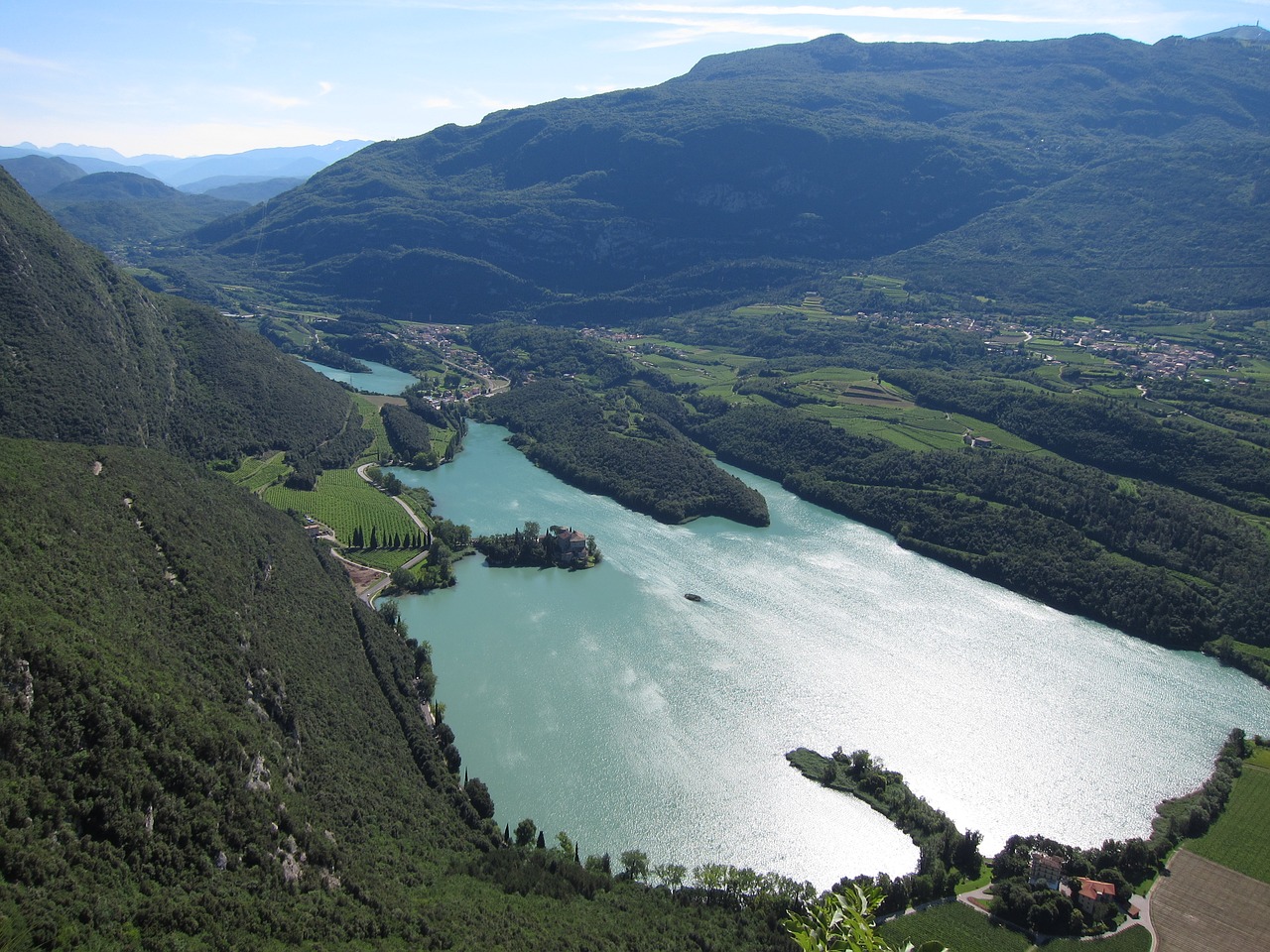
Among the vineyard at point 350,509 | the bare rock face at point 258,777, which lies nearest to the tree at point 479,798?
the bare rock face at point 258,777

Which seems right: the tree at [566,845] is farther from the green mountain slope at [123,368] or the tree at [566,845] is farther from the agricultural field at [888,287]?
the agricultural field at [888,287]

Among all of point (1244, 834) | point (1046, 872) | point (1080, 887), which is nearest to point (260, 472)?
point (1046, 872)

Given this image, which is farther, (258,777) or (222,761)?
(258,777)

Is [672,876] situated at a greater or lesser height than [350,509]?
lesser

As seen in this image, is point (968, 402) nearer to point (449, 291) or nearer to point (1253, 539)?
point (1253, 539)

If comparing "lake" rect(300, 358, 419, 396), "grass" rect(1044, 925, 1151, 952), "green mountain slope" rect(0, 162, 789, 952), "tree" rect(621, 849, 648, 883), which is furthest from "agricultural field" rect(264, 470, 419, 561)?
"grass" rect(1044, 925, 1151, 952)

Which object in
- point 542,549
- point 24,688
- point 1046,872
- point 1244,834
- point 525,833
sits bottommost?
point 1244,834

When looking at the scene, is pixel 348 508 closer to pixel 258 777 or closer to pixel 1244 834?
pixel 258 777
